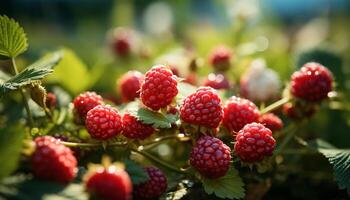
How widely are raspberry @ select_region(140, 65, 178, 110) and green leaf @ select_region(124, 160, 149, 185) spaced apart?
0.09 m

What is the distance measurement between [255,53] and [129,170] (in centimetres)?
72

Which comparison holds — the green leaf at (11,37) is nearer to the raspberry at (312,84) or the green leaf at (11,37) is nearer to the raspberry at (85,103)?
the raspberry at (85,103)

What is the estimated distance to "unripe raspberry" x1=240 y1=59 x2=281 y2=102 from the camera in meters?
1.00

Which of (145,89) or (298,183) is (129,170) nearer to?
(145,89)

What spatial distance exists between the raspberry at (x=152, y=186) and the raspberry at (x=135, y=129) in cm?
5

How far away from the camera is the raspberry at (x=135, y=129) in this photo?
2.46 feet

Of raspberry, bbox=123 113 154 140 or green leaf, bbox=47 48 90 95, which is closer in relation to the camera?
raspberry, bbox=123 113 154 140

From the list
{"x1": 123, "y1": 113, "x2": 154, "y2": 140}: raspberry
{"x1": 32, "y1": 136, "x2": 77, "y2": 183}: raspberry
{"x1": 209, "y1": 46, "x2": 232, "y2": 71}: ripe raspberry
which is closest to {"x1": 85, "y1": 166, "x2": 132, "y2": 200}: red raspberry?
{"x1": 32, "y1": 136, "x2": 77, "y2": 183}: raspberry

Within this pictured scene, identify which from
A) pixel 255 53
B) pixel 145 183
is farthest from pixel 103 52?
pixel 145 183

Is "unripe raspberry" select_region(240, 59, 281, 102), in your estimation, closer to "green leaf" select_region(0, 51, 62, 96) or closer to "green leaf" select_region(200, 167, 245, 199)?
"green leaf" select_region(200, 167, 245, 199)

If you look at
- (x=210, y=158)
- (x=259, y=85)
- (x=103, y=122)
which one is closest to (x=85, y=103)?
(x=103, y=122)

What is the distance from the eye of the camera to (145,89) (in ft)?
2.55

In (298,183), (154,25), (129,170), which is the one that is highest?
(154,25)

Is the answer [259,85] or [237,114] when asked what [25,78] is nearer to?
[237,114]
